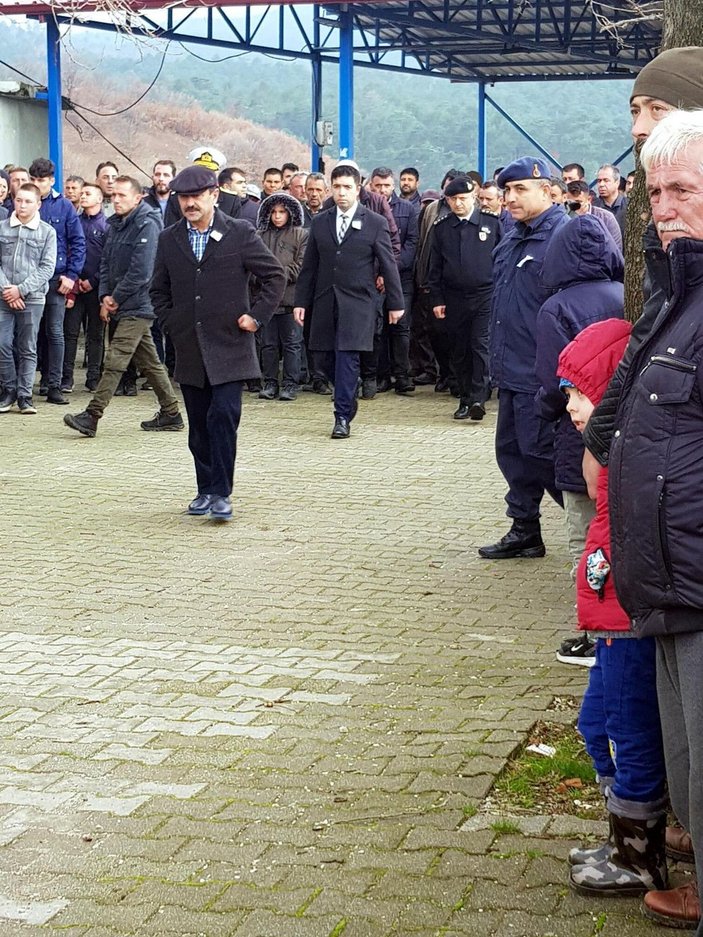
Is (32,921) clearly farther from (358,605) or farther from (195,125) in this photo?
(195,125)

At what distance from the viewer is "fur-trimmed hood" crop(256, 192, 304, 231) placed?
1461cm

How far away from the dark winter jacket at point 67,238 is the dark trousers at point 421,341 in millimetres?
3538

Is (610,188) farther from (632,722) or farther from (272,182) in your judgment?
(632,722)

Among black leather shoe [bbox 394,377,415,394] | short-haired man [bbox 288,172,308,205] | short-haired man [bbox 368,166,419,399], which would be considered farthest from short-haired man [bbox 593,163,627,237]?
short-haired man [bbox 288,172,308,205]

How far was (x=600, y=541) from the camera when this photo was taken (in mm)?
3686

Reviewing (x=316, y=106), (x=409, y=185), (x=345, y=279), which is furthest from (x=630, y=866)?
(x=316, y=106)

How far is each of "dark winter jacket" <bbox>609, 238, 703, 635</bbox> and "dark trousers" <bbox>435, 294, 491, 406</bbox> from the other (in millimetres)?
10141

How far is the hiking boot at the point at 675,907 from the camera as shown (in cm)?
364

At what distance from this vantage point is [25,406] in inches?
541

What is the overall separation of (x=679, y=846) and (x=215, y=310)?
5.48m

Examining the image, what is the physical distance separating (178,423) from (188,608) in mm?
5978

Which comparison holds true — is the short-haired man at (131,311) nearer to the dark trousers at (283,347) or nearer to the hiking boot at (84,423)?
the hiking boot at (84,423)

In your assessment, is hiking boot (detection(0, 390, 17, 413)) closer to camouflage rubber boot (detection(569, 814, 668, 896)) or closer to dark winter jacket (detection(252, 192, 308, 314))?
dark winter jacket (detection(252, 192, 308, 314))

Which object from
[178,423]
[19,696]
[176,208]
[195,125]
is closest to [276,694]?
[19,696]
